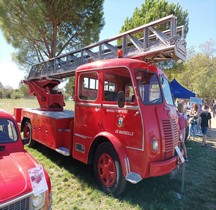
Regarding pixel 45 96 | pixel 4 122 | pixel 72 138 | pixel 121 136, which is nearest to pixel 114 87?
pixel 121 136

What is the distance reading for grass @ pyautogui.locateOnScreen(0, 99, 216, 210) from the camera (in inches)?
141

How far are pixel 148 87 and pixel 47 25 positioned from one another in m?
11.0

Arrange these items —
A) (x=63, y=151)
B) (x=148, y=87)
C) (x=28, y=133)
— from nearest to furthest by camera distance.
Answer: (x=148, y=87) < (x=63, y=151) < (x=28, y=133)

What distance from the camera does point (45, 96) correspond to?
7145mm

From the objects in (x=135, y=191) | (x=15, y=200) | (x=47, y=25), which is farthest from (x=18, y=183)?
(x=47, y=25)

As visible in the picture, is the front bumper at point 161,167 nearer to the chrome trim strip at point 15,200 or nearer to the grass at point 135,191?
the grass at point 135,191

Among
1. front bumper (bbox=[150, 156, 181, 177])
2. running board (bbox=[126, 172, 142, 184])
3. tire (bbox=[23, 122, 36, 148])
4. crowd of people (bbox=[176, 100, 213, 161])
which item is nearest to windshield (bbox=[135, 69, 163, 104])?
front bumper (bbox=[150, 156, 181, 177])

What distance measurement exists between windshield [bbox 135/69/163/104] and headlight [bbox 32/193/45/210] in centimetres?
229

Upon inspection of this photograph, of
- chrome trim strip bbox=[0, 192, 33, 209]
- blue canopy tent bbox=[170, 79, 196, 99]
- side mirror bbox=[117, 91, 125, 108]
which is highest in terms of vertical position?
blue canopy tent bbox=[170, 79, 196, 99]

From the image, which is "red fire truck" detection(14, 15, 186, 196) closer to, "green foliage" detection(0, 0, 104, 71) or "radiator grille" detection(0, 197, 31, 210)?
"radiator grille" detection(0, 197, 31, 210)

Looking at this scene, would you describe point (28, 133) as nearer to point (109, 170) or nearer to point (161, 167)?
point (109, 170)

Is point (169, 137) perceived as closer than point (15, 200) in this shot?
No

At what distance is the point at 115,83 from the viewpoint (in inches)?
167

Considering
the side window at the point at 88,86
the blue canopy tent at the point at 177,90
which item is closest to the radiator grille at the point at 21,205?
the side window at the point at 88,86
